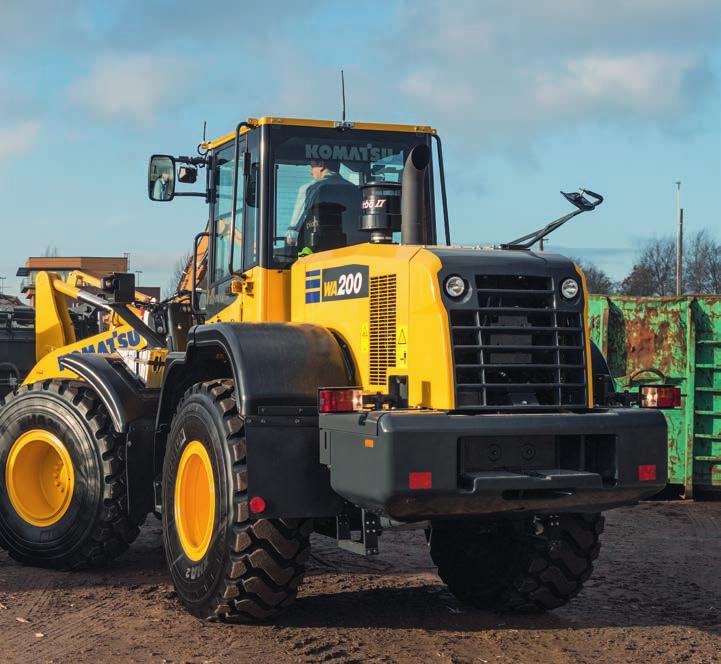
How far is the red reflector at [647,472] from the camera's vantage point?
6.27 m

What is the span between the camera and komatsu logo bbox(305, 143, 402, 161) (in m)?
7.71

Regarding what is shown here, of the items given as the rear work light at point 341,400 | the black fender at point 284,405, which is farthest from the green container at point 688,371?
the rear work light at point 341,400

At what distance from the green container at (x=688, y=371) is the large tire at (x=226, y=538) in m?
7.38

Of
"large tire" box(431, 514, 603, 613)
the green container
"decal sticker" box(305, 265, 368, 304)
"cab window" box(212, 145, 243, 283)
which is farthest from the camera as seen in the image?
the green container

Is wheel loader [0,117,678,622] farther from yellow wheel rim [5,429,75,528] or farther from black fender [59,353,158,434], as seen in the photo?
yellow wheel rim [5,429,75,528]

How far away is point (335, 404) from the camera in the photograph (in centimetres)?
615

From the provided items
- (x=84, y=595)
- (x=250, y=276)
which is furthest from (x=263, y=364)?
(x=84, y=595)

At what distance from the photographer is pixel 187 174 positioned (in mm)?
8180

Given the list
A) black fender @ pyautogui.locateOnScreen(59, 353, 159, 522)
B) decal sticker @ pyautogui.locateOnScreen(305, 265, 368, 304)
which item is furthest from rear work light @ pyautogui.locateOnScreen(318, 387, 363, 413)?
black fender @ pyautogui.locateOnScreen(59, 353, 159, 522)

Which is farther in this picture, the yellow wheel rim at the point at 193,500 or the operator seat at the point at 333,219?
the operator seat at the point at 333,219

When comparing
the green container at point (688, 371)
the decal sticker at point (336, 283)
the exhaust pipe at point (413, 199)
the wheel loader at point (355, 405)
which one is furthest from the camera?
the green container at point (688, 371)

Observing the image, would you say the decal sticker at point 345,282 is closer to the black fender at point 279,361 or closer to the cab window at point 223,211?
the black fender at point 279,361

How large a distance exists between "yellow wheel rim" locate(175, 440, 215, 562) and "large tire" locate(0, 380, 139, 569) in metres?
1.23

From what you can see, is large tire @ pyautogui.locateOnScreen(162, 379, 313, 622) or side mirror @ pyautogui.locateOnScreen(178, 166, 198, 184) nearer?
large tire @ pyautogui.locateOnScreen(162, 379, 313, 622)
